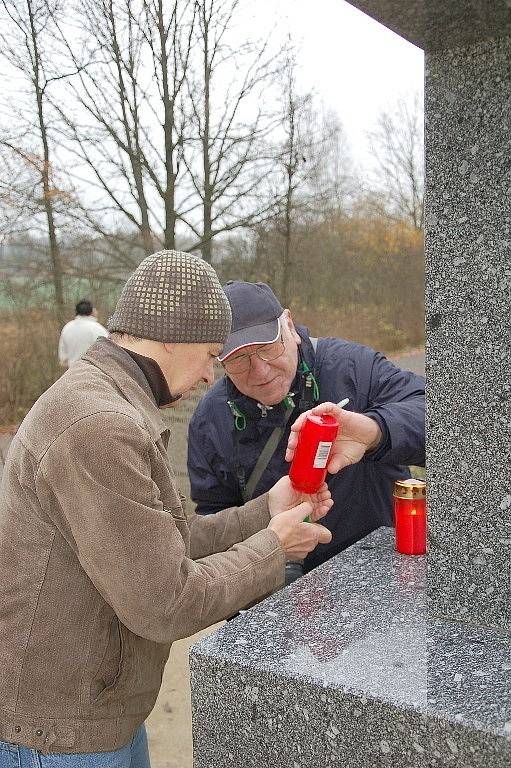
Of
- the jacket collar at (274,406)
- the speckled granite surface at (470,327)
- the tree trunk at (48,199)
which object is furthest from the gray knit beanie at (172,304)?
the tree trunk at (48,199)

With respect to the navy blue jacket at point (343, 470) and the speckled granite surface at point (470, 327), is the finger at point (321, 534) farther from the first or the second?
the navy blue jacket at point (343, 470)

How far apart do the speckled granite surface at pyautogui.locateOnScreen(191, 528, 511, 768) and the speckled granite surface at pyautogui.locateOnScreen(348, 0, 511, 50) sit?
3.61ft

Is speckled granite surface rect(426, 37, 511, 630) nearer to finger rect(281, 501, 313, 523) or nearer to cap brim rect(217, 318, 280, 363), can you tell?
finger rect(281, 501, 313, 523)

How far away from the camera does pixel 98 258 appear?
654cm

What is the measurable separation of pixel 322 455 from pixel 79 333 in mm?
4734

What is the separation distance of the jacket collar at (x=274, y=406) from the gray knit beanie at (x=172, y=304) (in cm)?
80

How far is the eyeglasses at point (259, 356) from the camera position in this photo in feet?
7.91

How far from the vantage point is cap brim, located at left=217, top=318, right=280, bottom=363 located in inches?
93.0

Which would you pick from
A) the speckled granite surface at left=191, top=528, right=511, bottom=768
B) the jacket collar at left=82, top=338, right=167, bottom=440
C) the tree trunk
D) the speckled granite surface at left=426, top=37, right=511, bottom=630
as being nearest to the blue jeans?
the speckled granite surface at left=191, top=528, right=511, bottom=768

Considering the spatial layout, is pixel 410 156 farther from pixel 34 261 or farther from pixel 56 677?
pixel 56 677

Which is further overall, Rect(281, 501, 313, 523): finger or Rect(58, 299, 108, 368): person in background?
Rect(58, 299, 108, 368): person in background

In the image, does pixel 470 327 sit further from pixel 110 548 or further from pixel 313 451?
pixel 110 548

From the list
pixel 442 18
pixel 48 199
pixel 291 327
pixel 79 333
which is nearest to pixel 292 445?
pixel 291 327

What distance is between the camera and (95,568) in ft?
4.50
